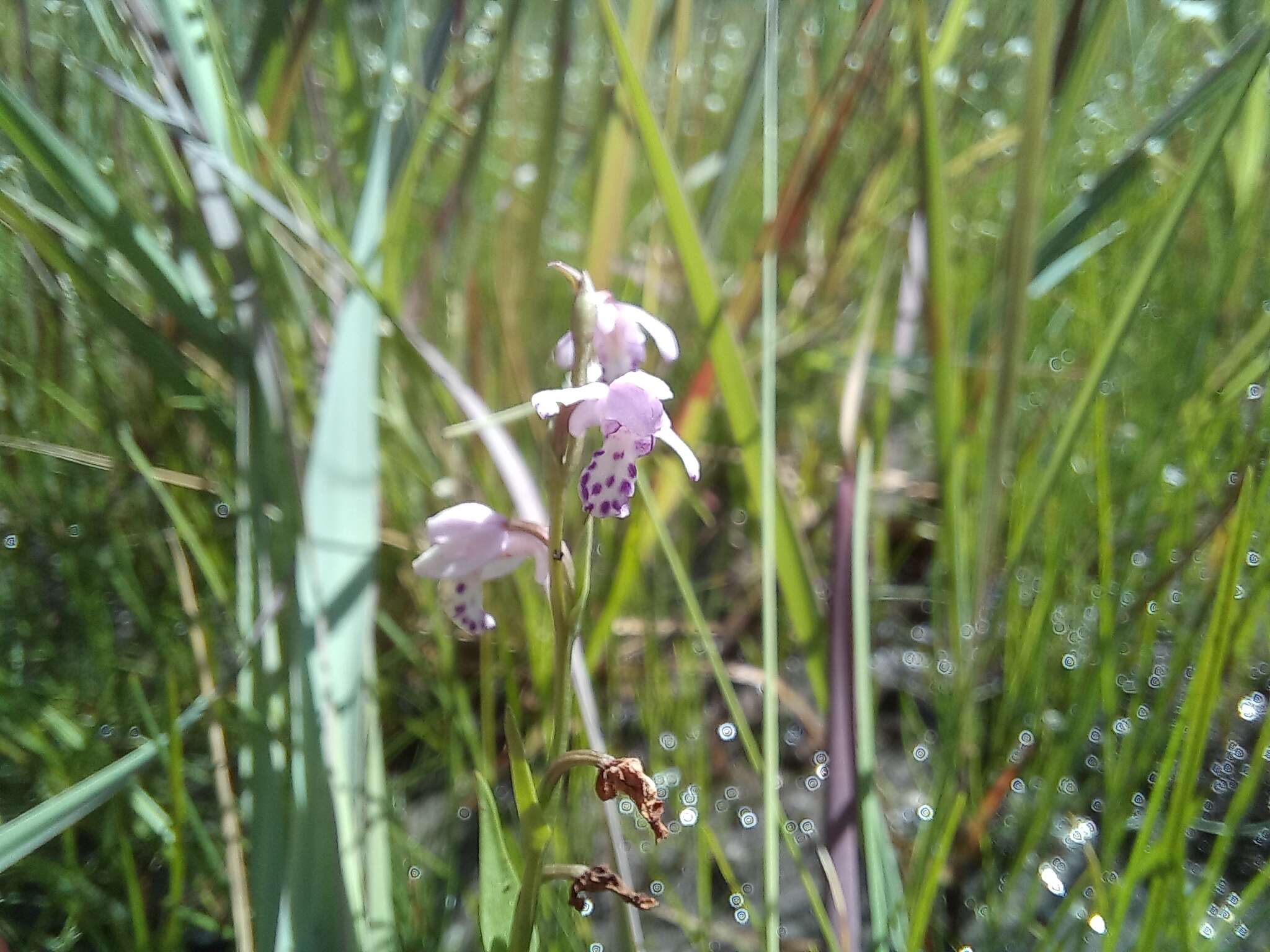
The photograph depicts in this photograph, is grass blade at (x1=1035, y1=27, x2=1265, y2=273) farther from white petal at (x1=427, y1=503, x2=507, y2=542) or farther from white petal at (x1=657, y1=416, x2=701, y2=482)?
white petal at (x1=427, y1=503, x2=507, y2=542)

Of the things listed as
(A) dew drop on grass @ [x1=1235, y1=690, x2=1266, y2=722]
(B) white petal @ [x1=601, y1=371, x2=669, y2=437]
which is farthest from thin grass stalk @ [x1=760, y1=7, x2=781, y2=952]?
(A) dew drop on grass @ [x1=1235, y1=690, x2=1266, y2=722]

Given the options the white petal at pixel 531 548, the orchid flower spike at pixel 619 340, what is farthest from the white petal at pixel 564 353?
the white petal at pixel 531 548

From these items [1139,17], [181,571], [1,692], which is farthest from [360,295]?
[1139,17]

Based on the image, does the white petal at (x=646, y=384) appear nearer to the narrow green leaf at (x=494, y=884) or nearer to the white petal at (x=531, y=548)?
Result: the white petal at (x=531, y=548)

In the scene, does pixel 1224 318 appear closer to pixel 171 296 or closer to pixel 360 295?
pixel 360 295

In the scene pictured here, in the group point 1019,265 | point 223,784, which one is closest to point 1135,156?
point 1019,265

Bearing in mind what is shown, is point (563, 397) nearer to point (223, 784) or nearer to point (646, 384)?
point (646, 384)
